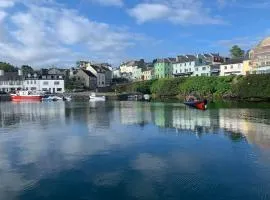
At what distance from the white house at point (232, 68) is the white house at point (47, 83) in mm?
63992

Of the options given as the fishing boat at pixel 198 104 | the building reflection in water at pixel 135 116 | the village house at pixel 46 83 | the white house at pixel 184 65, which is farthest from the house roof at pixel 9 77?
the fishing boat at pixel 198 104

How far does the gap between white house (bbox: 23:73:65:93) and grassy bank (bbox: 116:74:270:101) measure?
921 inches

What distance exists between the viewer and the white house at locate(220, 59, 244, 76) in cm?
13338

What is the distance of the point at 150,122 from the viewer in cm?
5225

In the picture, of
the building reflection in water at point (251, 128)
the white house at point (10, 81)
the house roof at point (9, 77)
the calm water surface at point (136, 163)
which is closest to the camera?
the calm water surface at point (136, 163)

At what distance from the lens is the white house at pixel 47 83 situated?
164 m

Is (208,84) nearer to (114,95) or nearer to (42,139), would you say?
(114,95)

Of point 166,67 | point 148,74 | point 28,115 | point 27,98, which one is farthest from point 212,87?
point 28,115

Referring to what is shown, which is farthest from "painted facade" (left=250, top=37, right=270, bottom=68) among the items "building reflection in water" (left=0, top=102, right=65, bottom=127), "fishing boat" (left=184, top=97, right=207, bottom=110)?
"building reflection in water" (left=0, top=102, right=65, bottom=127)

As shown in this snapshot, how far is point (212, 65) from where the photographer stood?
494 feet

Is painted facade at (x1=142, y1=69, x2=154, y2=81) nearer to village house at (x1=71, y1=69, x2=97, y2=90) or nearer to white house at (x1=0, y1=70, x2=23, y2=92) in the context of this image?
village house at (x1=71, y1=69, x2=97, y2=90)

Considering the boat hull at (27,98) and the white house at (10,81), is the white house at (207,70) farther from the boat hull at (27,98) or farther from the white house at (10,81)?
the white house at (10,81)

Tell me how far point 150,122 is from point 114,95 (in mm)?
86956

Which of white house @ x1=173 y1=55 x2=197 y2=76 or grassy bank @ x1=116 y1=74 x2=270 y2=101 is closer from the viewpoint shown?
grassy bank @ x1=116 y1=74 x2=270 y2=101
